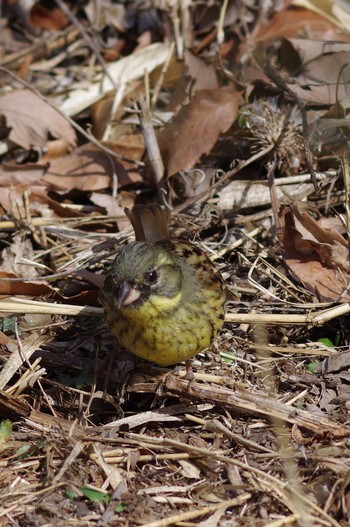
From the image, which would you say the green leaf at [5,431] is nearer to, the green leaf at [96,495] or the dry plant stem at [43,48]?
the green leaf at [96,495]

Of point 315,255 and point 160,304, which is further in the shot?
point 315,255

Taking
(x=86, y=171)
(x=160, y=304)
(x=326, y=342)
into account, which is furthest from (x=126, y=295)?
(x=86, y=171)

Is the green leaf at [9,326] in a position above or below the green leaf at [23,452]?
above

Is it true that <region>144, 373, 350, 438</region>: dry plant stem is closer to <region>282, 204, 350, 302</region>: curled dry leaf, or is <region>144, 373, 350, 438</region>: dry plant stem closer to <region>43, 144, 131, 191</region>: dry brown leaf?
<region>282, 204, 350, 302</region>: curled dry leaf

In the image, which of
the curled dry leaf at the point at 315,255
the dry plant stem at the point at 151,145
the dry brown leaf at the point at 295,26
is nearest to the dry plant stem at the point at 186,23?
the dry brown leaf at the point at 295,26

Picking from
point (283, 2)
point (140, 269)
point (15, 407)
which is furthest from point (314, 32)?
point (15, 407)

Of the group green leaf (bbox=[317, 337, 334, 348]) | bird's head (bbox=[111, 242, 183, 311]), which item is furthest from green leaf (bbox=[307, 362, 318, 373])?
bird's head (bbox=[111, 242, 183, 311])

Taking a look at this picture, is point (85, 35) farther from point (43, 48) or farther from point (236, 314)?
point (236, 314)

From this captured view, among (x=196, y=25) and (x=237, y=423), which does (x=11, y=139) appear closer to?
(x=196, y=25)
